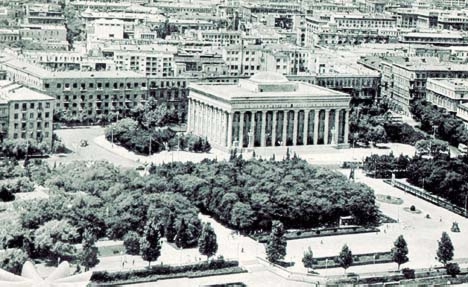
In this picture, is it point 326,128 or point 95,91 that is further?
point 95,91

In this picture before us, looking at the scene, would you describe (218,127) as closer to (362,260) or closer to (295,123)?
(295,123)

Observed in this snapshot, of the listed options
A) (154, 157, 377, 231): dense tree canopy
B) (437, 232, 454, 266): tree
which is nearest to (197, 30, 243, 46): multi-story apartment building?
(154, 157, 377, 231): dense tree canopy

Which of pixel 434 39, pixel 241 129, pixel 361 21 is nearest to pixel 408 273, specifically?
pixel 241 129

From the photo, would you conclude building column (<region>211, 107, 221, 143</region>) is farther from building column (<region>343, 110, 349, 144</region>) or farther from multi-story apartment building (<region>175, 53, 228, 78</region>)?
multi-story apartment building (<region>175, 53, 228, 78</region>)

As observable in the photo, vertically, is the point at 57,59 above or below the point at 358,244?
above

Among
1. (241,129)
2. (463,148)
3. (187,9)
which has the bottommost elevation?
(463,148)

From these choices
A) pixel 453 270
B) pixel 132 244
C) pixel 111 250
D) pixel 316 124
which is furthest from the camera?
pixel 316 124

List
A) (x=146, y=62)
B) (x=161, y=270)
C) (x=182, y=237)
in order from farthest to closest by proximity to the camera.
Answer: (x=146, y=62) → (x=182, y=237) → (x=161, y=270)
